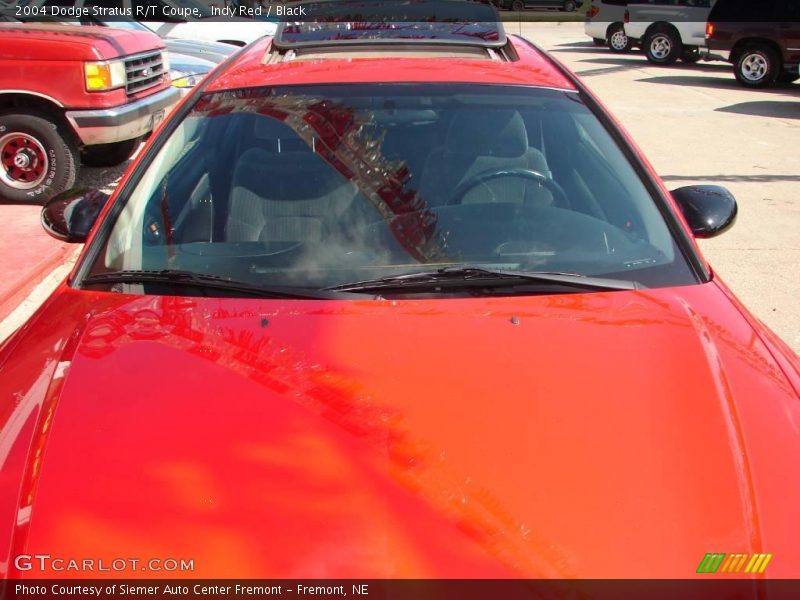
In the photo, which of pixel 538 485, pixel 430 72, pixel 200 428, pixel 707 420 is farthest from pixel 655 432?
pixel 430 72

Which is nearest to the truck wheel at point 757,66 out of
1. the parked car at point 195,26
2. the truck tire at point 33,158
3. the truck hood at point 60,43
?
the parked car at point 195,26

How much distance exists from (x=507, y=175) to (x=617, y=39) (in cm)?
2233

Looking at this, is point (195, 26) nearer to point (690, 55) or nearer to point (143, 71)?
point (143, 71)

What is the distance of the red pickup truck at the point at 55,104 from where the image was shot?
23.3 ft

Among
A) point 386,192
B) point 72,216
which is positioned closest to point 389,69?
point 386,192

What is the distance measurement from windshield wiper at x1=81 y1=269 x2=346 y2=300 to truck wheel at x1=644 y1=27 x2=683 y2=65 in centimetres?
1983

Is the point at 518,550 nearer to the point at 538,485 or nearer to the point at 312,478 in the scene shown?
the point at 538,485

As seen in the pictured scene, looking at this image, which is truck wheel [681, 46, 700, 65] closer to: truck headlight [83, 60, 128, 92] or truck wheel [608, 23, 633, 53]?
truck wheel [608, 23, 633, 53]

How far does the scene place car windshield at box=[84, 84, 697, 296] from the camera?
2576mm

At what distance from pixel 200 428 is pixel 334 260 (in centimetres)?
82

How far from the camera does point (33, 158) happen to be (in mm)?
7309

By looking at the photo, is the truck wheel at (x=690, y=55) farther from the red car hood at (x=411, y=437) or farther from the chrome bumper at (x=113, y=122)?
the red car hood at (x=411, y=437)

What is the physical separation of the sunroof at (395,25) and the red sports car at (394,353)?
0.03 metres

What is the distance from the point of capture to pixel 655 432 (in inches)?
74.2
